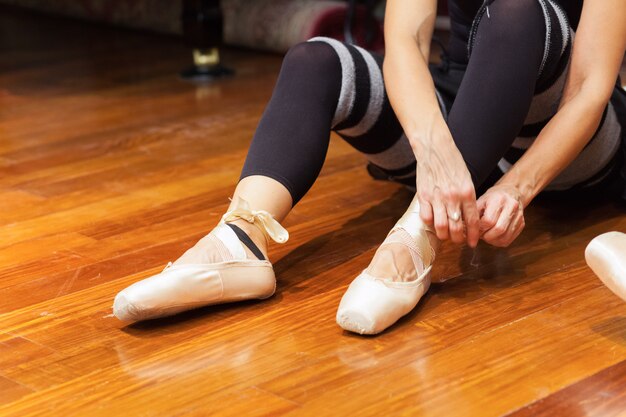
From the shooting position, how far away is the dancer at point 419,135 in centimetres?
110

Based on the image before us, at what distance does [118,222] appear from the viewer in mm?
1521

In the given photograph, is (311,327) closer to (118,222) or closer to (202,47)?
(118,222)

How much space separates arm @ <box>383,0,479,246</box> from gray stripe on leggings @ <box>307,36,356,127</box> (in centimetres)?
5

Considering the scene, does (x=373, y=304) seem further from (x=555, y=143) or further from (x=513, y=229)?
(x=555, y=143)

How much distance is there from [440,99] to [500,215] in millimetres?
280

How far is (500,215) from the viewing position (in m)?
1.13

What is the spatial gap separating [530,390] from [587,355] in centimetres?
11

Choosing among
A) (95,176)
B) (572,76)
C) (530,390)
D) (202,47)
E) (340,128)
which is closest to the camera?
(530,390)

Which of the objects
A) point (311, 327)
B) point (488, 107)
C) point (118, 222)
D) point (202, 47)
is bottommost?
point (202, 47)

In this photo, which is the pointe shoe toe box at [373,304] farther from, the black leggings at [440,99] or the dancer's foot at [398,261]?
the black leggings at [440,99]

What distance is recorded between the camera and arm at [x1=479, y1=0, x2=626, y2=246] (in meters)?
1.17

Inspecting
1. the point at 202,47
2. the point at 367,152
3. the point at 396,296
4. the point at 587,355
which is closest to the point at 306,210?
the point at 367,152

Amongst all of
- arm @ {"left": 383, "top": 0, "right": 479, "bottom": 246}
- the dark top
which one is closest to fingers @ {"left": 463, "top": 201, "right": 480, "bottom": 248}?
arm @ {"left": 383, "top": 0, "right": 479, "bottom": 246}

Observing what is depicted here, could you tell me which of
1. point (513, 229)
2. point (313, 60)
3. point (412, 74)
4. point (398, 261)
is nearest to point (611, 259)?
point (513, 229)
